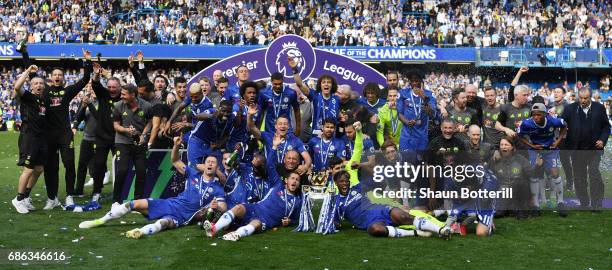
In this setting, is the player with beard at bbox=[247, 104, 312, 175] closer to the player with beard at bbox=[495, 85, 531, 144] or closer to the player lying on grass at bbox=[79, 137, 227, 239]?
the player lying on grass at bbox=[79, 137, 227, 239]

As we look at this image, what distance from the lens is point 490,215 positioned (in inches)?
377

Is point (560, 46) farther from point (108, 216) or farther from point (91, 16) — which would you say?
point (108, 216)

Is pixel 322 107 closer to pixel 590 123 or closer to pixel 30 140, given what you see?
pixel 590 123

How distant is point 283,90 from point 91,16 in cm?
2883

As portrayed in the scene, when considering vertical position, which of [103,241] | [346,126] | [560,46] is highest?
[560,46]

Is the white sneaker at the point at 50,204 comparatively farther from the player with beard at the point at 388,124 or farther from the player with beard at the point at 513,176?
the player with beard at the point at 513,176

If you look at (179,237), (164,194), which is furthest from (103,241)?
(164,194)

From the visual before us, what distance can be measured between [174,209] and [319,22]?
29.1m

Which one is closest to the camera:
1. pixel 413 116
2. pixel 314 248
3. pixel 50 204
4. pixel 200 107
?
pixel 314 248

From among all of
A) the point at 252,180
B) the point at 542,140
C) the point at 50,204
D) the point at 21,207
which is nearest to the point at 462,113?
the point at 542,140

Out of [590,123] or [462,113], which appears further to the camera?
[462,113]

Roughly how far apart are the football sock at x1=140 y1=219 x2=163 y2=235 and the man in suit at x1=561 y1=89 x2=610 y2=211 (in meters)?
5.66

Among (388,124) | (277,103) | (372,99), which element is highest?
(372,99)

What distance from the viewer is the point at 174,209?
32.0 feet
